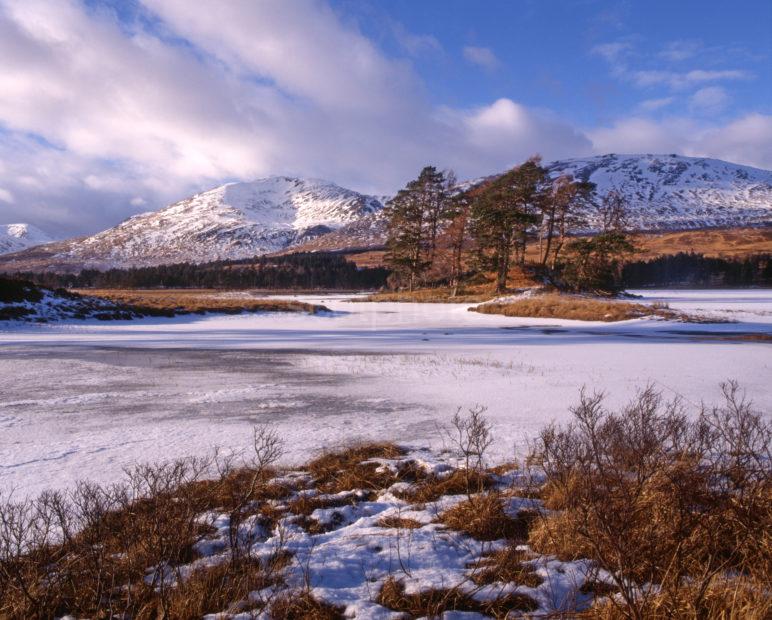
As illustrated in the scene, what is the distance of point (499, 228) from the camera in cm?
4188

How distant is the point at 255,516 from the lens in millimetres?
4543

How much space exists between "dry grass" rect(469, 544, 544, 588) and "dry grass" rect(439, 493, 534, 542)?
377 millimetres

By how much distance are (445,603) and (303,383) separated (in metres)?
8.42

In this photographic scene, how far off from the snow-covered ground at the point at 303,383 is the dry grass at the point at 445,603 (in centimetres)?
343

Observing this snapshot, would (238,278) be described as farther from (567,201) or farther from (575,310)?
(575,310)

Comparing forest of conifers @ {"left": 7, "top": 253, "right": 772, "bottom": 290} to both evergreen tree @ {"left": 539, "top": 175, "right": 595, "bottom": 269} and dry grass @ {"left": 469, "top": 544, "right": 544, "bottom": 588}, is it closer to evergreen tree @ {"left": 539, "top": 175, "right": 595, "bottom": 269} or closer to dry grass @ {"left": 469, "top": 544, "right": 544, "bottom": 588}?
evergreen tree @ {"left": 539, "top": 175, "right": 595, "bottom": 269}

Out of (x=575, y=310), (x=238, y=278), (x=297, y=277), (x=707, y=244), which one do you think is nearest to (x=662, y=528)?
(x=575, y=310)

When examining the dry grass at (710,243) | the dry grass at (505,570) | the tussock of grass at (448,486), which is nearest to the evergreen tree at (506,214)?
the tussock of grass at (448,486)

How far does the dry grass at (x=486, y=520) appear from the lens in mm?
4220

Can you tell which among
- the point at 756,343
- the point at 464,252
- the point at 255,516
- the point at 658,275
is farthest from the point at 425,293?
the point at 658,275

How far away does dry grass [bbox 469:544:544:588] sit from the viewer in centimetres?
338

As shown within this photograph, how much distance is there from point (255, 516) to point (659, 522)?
11.3ft

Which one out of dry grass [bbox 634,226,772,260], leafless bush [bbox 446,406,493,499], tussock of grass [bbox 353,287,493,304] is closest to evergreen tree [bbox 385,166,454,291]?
tussock of grass [bbox 353,287,493,304]

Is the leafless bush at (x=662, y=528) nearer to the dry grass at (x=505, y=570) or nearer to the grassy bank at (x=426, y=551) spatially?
the grassy bank at (x=426, y=551)
